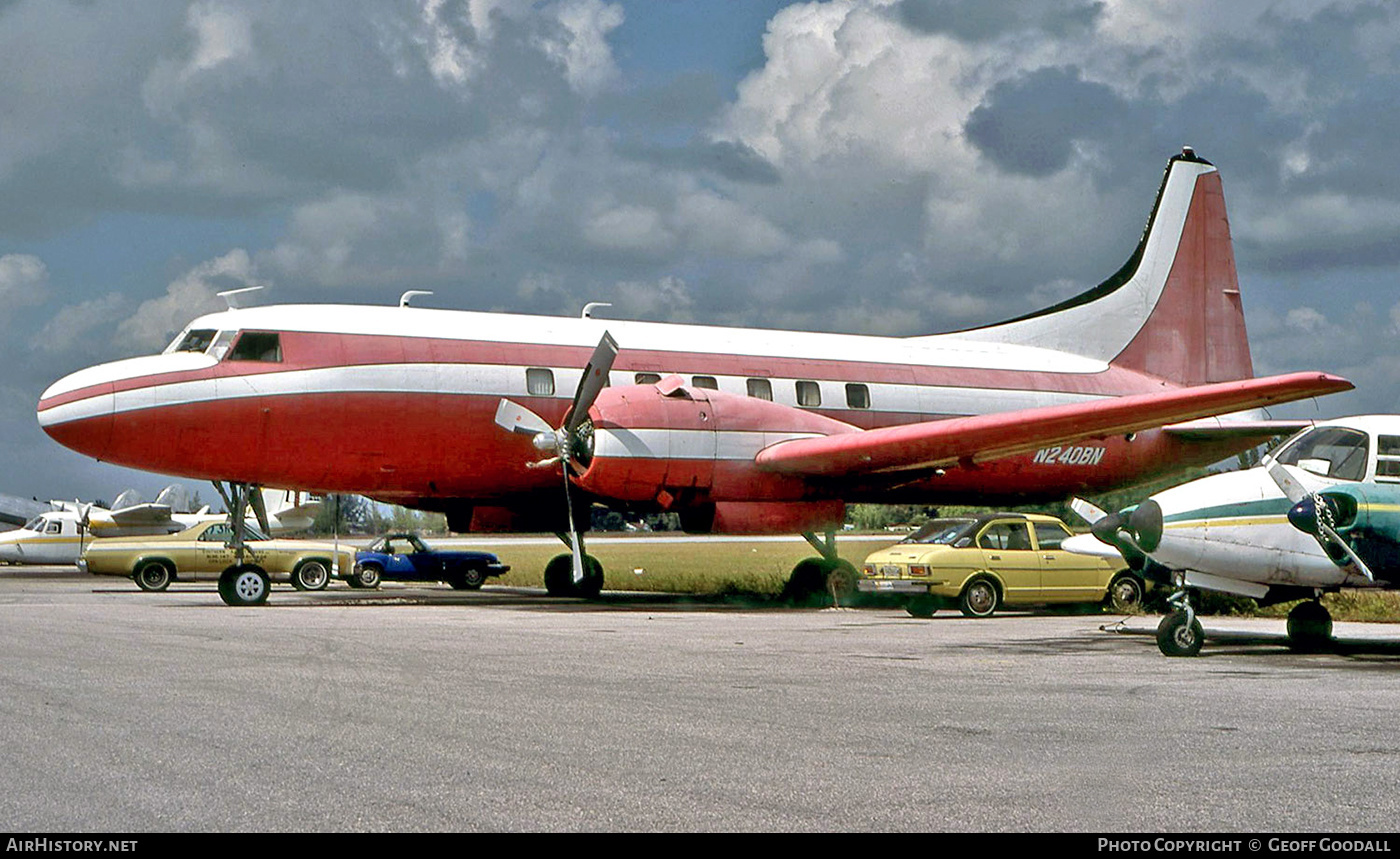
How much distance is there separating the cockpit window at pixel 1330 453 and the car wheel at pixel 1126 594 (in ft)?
26.2

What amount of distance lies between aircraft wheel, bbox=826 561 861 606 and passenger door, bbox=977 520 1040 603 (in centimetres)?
309

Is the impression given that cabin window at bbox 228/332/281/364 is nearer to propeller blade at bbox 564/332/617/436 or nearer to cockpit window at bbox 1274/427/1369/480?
propeller blade at bbox 564/332/617/436

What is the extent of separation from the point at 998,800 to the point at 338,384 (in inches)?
636

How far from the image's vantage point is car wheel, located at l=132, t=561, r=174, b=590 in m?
28.2

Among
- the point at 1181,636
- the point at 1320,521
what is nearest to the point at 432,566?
the point at 1181,636

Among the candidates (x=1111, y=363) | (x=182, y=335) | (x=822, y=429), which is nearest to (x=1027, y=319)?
(x=1111, y=363)

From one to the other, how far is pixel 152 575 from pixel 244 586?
817 cm

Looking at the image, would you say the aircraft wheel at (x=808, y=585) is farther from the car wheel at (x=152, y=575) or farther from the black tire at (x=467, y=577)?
the car wheel at (x=152, y=575)

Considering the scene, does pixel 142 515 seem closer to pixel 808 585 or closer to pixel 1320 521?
pixel 808 585

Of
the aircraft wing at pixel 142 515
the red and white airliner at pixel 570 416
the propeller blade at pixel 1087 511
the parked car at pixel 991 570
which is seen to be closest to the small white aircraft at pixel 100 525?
the aircraft wing at pixel 142 515

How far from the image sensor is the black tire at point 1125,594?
70.0ft

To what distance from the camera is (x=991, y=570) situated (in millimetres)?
20281

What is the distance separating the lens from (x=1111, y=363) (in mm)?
28281

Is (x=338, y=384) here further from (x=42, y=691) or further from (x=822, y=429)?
(x=42, y=691)
